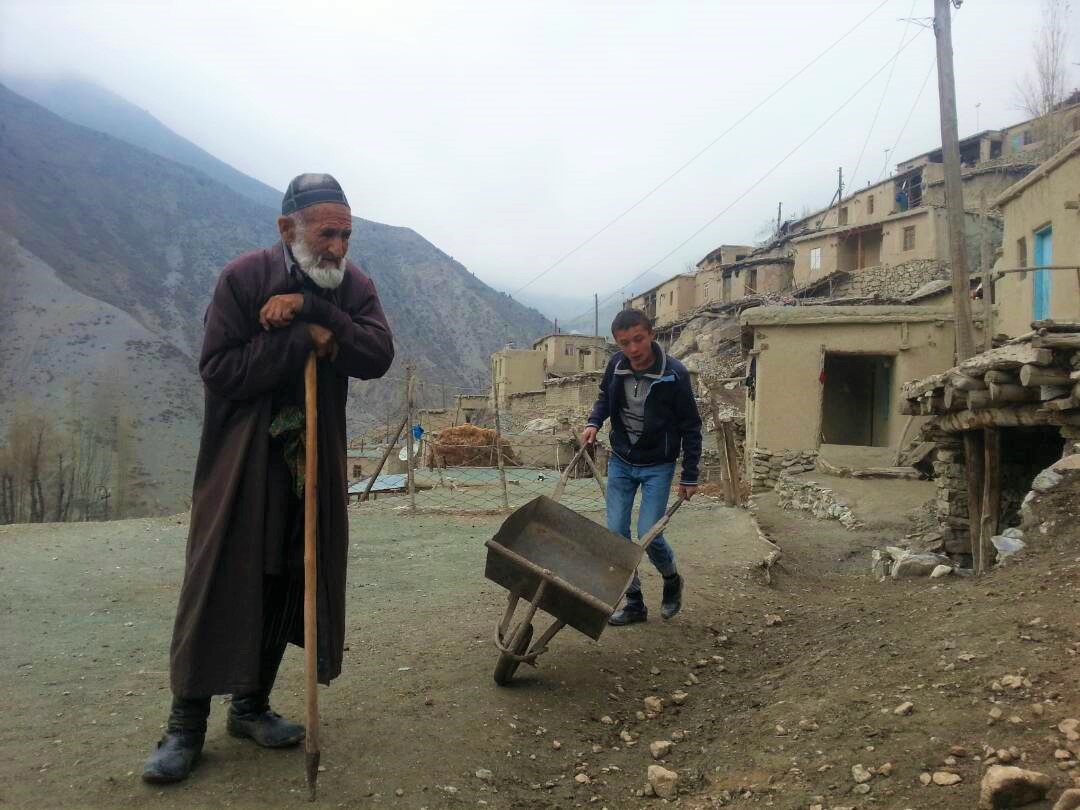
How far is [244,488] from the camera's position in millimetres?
2395

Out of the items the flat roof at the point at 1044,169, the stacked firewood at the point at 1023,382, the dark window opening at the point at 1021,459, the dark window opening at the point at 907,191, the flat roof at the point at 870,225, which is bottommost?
the dark window opening at the point at 1021,459

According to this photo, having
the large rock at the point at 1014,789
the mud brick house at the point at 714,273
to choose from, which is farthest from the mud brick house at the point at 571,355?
the large rock at the point at 1014,789

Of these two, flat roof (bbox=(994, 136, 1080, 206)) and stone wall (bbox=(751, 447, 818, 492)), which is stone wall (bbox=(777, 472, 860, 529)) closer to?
stone wall (bbox=(751, 447, 818, 492))

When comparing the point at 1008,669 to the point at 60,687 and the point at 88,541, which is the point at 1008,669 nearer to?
the point at 60,687

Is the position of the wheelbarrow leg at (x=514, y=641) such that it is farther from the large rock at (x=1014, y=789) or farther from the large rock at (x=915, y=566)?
the large rock at (x=915, y=566)

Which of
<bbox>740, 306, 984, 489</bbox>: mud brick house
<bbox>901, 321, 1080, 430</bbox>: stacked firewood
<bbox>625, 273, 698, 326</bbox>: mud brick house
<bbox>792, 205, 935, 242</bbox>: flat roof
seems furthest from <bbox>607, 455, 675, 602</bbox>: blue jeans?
<bbox>625, 273, 698, 326</bbox>: mud brick house

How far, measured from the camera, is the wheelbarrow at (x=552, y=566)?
10.2ft

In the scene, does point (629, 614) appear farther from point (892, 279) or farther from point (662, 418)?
point (892, 279)

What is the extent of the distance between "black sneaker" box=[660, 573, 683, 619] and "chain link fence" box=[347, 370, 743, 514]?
40.5 inches

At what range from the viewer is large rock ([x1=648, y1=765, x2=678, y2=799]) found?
2.39 meters

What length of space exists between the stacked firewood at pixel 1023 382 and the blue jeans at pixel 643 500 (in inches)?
97.5

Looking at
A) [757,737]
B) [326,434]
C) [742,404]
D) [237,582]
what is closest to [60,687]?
[237,582]

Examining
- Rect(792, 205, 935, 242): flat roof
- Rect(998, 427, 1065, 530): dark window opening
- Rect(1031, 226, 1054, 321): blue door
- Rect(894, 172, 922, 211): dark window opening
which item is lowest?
Rect(998, 427, 1065, 530): dark window opening

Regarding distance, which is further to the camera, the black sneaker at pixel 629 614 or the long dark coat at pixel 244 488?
the black sneaker at pixel 629 614
